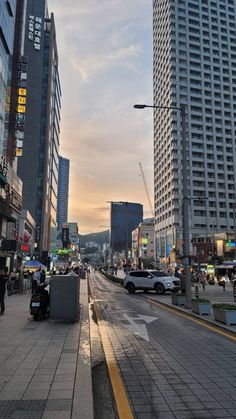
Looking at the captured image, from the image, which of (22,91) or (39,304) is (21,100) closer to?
(22,91)

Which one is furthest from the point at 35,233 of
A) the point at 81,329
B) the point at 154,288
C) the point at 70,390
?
the point at 70,390

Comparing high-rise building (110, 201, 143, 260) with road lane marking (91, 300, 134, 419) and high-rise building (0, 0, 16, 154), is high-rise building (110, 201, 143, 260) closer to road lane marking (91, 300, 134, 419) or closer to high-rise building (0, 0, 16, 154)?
high-rise building (0, 0, 16, 154)

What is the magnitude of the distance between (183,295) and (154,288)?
39.0ft

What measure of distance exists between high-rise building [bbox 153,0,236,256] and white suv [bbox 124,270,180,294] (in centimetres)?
8318

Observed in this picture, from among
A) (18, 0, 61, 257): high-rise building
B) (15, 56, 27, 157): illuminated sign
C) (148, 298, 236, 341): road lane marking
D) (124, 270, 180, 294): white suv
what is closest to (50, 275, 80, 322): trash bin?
(148, 298, 236, 341): road lane marking

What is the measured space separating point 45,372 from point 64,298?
21.1ft

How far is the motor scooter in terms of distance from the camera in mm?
13423

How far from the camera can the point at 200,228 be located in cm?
12050

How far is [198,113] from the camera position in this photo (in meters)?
130

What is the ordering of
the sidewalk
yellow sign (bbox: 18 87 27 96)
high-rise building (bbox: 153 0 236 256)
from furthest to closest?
high-rise building (bbox: 153 0 236 256) → yellow sign (bbox: 18 87 27 96) → the sidewalk

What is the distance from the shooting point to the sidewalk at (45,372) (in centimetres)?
510

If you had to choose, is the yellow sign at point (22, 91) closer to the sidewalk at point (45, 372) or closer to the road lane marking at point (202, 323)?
the road lane marking at point (202, 323)

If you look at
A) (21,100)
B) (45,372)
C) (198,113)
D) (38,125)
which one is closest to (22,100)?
(21,100)

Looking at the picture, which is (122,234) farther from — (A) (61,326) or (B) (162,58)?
(A) (61,326)
